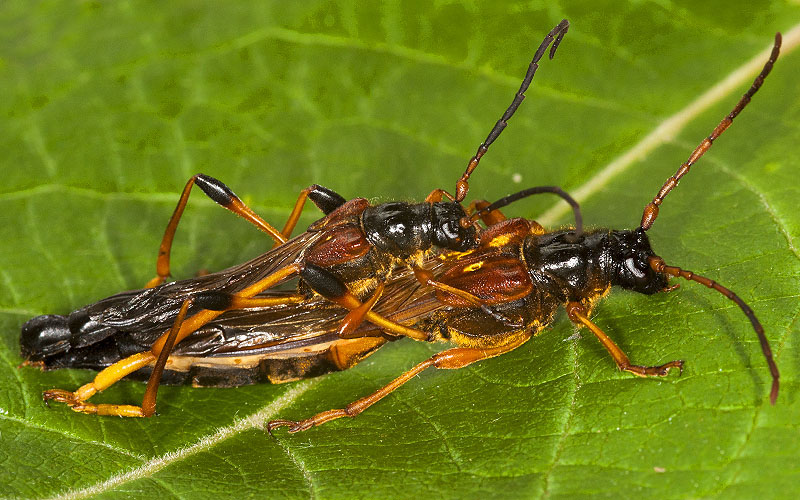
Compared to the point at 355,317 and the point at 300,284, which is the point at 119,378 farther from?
the point at 355,317

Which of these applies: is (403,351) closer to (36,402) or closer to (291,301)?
(291,301)

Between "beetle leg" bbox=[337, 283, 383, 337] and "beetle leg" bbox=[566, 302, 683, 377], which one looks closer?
"beetle leg" bbox=[566, 302, 683, 377]

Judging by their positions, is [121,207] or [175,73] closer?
[121,207]

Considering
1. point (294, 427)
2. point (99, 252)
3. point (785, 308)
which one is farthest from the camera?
point (99, 252)

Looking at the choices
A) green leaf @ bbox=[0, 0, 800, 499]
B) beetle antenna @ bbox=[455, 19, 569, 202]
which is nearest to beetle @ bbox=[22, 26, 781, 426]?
green leaf @ bbox=[0, 0, 800, 499]

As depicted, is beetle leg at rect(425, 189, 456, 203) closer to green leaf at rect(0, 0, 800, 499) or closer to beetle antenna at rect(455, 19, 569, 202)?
beetle antenna at rect(455, 19, 569, 202)

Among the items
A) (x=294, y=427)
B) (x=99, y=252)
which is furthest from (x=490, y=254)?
(x=99, y=252)

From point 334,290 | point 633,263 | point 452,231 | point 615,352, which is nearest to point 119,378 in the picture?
point 334,290
